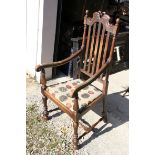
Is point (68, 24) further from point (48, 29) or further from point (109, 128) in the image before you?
point (109, 128)

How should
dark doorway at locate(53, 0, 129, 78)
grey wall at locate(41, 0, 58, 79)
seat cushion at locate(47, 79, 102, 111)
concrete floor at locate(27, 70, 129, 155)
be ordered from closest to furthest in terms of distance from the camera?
1. seat cushion at locate(47, 79, 102, 111)
2. concrete floor at locate(27, 70, 129, 155)
3. grey wall at locate(41, 0, 58, 79)
4. dark doorway at locate(53, 0, 129, 78)

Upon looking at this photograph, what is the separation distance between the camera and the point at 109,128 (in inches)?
152

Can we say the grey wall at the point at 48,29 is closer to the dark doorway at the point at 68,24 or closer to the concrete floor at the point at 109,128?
the dark doorway at the point at 68,24

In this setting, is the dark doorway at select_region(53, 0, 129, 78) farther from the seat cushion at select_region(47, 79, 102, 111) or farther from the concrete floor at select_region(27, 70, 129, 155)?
the seat cushion at select_region(47, 79, 102, 111)

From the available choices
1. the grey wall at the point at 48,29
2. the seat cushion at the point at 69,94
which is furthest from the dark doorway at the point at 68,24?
the seat cushion at the point at 69,94

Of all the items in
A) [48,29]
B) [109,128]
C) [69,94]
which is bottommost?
[109,128]

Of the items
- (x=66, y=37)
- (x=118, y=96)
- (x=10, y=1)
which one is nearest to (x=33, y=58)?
(x=66, y=37)

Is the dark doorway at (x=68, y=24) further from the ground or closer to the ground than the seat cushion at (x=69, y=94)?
further from the ground

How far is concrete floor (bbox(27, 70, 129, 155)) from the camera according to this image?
11.5 ft

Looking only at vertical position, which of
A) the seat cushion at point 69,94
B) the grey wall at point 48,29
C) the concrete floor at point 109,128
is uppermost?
the grey wall at point 48,29

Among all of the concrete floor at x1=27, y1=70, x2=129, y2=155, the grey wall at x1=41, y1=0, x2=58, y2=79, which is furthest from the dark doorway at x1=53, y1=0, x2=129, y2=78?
the concrete floor at x1=27, y1=70, x2=129, y2=155

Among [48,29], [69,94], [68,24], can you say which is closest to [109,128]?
[69,94]

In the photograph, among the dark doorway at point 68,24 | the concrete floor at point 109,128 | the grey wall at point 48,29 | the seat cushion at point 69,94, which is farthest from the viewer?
the dark doorway at point 68,24

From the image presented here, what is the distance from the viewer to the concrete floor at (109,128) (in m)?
3.50
